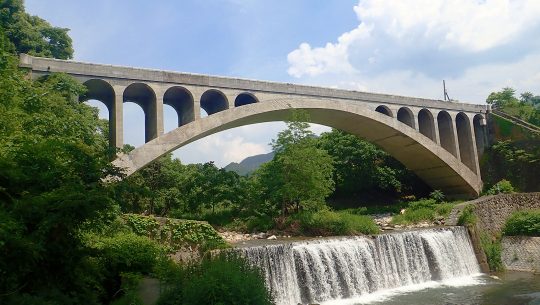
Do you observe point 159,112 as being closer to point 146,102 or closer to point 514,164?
point 146,102

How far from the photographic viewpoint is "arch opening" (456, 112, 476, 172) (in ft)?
95.2

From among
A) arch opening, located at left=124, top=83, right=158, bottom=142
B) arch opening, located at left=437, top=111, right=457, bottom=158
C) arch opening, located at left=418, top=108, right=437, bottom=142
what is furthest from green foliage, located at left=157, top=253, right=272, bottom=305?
arch opening, located at left=437, top=111, right=457, bottom=158

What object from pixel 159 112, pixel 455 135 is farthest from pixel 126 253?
pixel 455 135

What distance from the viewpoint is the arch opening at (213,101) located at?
19594mm

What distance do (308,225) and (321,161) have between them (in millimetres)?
3074

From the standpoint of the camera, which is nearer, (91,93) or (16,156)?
(16,156)

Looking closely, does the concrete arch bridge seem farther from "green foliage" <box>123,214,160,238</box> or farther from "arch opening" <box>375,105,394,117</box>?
"green foliage" <box>123,214,160,238</box>

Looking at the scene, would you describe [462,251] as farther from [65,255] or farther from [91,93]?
[91,93]

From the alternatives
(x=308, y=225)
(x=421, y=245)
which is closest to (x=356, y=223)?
(x=308, y=225)

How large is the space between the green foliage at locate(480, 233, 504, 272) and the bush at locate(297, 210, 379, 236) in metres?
4.28

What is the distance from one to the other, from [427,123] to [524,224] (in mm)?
10769

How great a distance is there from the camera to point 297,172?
19.8 m

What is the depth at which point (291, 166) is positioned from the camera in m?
20.0

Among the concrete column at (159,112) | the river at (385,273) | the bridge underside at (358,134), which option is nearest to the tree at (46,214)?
the river at (385,273)
